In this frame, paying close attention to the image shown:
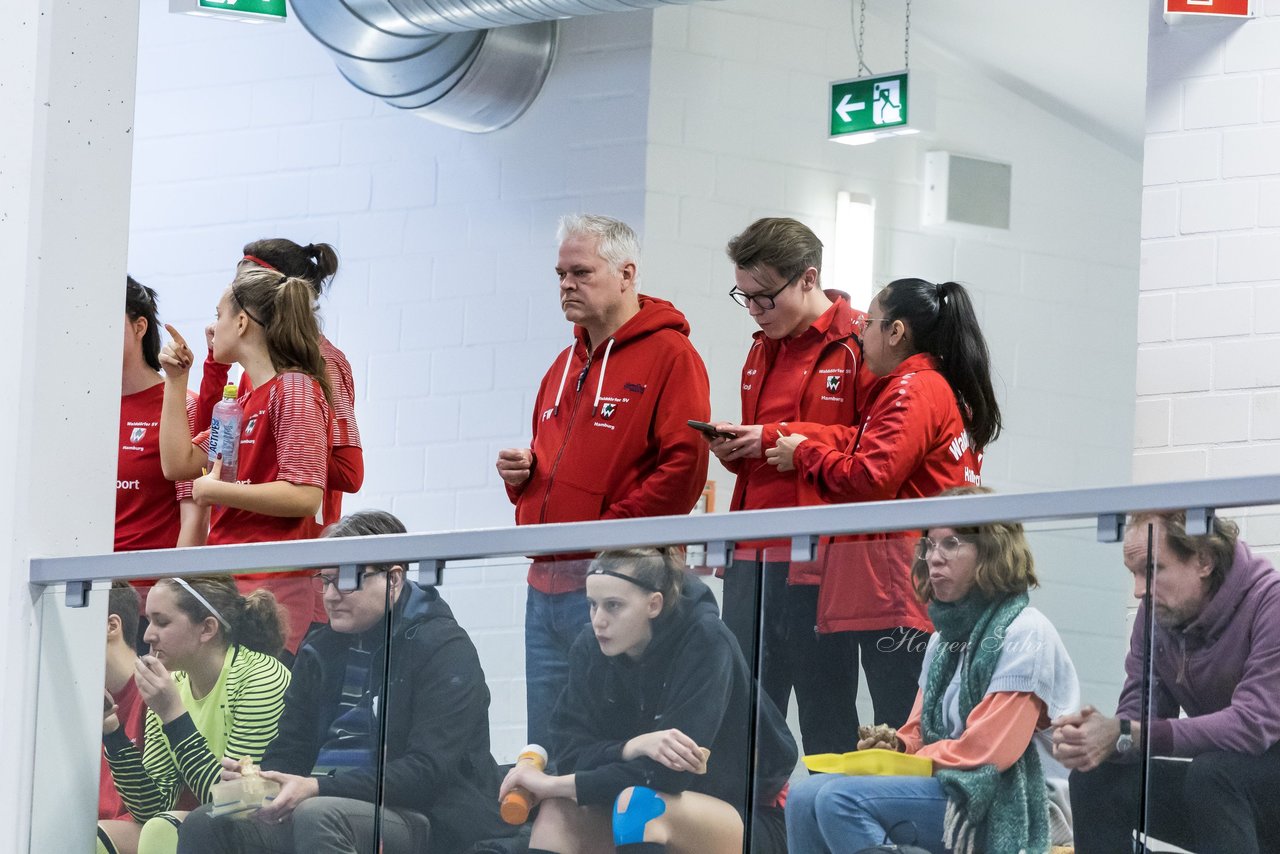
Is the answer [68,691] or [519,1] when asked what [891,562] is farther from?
[519,1]

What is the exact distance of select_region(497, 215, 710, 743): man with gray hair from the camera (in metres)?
3.95

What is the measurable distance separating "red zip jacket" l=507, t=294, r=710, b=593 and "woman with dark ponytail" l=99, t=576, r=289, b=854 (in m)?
0.98

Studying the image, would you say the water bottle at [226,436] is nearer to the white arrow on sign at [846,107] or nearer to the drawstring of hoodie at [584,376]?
the drawstring of hoodie at [584,376]

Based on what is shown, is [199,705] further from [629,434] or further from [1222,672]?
[1222,672]

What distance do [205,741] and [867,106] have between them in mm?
3188

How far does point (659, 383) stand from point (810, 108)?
212 cm

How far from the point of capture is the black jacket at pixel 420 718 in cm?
287

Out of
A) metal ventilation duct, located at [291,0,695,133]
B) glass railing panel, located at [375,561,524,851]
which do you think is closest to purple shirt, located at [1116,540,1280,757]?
glass railing panel, located at [375,561,524,851]

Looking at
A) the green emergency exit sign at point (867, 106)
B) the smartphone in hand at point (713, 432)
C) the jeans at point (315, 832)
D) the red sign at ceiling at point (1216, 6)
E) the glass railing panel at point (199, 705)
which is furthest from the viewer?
→ the green emergency exit sign at point (867, 106)

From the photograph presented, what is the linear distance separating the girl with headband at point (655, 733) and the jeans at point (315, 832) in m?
0.21

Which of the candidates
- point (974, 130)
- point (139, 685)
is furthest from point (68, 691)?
point (974, 130)

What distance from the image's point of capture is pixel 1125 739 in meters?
2.36

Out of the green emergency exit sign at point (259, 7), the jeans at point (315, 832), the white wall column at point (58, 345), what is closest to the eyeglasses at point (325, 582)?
the jeans at point (315, 832)

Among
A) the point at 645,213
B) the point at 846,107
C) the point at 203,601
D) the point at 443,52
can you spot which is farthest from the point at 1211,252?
the point at 203,601
